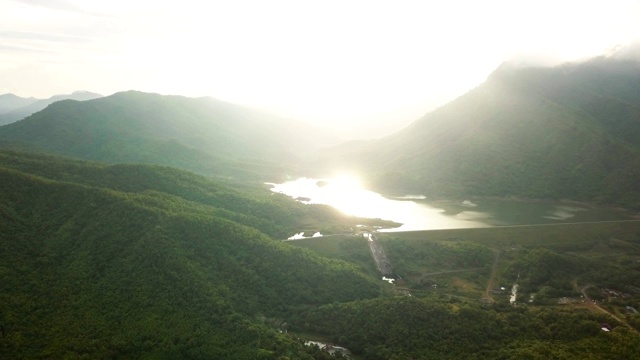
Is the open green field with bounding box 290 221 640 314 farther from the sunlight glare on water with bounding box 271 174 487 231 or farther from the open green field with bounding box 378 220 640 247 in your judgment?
the sunlight glare on water with bounding box 271 174 487 231

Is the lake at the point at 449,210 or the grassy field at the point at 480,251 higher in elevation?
the lake at the point at 449,210

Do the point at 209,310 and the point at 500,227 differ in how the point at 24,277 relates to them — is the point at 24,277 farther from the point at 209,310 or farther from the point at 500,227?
the point at 500,227

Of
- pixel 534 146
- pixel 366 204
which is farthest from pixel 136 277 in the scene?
pixel 534 146

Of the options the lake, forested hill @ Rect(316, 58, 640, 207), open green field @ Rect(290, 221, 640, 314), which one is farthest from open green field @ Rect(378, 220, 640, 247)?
forested hill @ Rect(316, 58, 640, 207)

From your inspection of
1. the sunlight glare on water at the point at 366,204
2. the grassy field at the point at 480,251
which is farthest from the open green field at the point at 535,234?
the sunlight glare on water at the point at 366,204

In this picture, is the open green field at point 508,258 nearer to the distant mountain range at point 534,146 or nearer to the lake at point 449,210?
the lake at point 449,210

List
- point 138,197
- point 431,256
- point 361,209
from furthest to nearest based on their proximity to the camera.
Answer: point 361,209
point 431,256
point 138,197

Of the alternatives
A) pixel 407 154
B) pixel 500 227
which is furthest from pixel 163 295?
pixel 407 154
